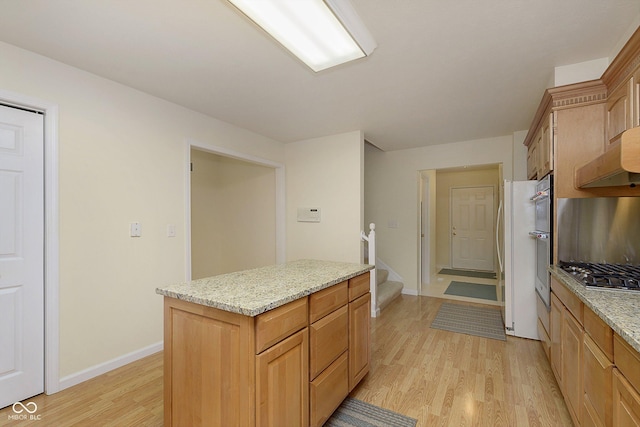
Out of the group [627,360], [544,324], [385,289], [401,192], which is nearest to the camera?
[627,360]

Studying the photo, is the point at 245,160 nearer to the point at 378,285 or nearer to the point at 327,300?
the point at 327,300

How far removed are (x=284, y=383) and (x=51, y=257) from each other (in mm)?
1983

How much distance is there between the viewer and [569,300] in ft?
5.61

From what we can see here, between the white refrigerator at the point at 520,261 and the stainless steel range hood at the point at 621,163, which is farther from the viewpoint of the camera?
the white refrigerator at the point at 520,261

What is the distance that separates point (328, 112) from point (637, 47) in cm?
226

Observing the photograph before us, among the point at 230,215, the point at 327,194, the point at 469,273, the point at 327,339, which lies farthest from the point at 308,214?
the point at 469,273

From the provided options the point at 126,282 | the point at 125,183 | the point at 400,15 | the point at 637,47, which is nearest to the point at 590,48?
the point at 637,47

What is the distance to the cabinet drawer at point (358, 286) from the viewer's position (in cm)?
197

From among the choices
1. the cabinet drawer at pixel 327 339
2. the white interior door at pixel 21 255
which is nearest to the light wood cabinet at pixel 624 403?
the cabinet drawer at pixel 327 339

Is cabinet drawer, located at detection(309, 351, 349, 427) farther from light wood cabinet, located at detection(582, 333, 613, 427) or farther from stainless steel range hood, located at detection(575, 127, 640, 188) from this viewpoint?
stainless steel range hood, located at detection(575, 127, 640, 188)

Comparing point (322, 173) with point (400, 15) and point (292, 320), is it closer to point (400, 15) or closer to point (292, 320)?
point (400, 15)

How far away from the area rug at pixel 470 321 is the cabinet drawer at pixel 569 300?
127cm

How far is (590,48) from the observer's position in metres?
1.93

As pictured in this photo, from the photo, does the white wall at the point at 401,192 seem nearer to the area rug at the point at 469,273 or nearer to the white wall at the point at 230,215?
the white wall at the point at 230,215
